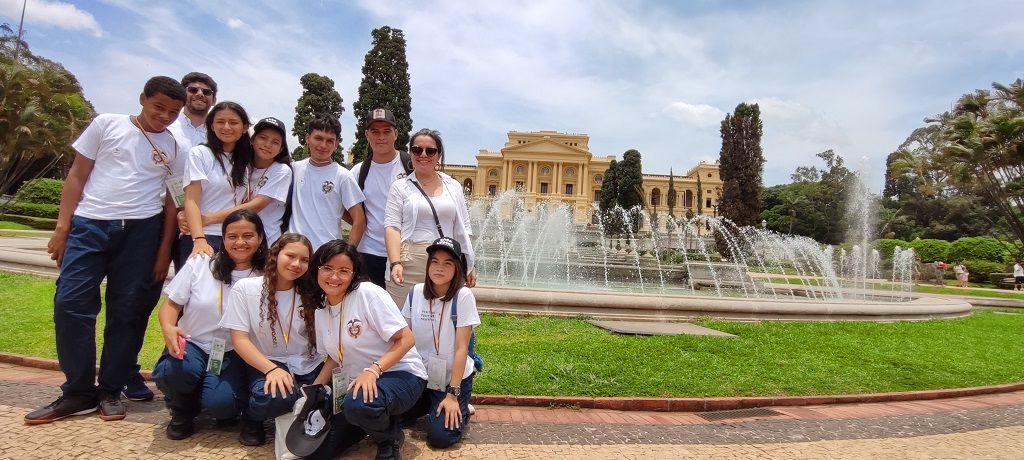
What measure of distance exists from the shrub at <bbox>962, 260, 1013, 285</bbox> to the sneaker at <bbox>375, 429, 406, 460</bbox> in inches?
1267

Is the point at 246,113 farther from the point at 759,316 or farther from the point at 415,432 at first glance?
the point at 759,316

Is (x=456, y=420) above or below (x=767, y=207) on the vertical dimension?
below

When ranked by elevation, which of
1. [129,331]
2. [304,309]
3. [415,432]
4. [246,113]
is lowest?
[415,432]

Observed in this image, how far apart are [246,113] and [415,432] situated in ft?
7.60

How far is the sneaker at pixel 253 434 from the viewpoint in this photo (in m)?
3.15

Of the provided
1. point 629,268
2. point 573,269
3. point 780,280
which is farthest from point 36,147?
point 780,280

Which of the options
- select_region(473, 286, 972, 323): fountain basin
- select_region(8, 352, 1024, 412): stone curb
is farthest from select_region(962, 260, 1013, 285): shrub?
select_region(8, 352, 1024, 412): stone curb

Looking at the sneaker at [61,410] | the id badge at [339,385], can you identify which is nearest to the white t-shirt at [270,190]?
the id badge at [339,385]

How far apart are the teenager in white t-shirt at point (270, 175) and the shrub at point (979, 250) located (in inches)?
1394

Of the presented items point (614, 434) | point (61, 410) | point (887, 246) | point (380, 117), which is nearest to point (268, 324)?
point (61, 410)

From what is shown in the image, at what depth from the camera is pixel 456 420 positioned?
327 centimetres

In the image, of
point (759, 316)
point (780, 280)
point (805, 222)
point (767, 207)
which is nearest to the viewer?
point (759, 316)

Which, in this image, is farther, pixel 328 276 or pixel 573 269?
pixel 573 269

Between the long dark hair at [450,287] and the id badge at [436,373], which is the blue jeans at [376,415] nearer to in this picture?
the id badge at [436,373]
